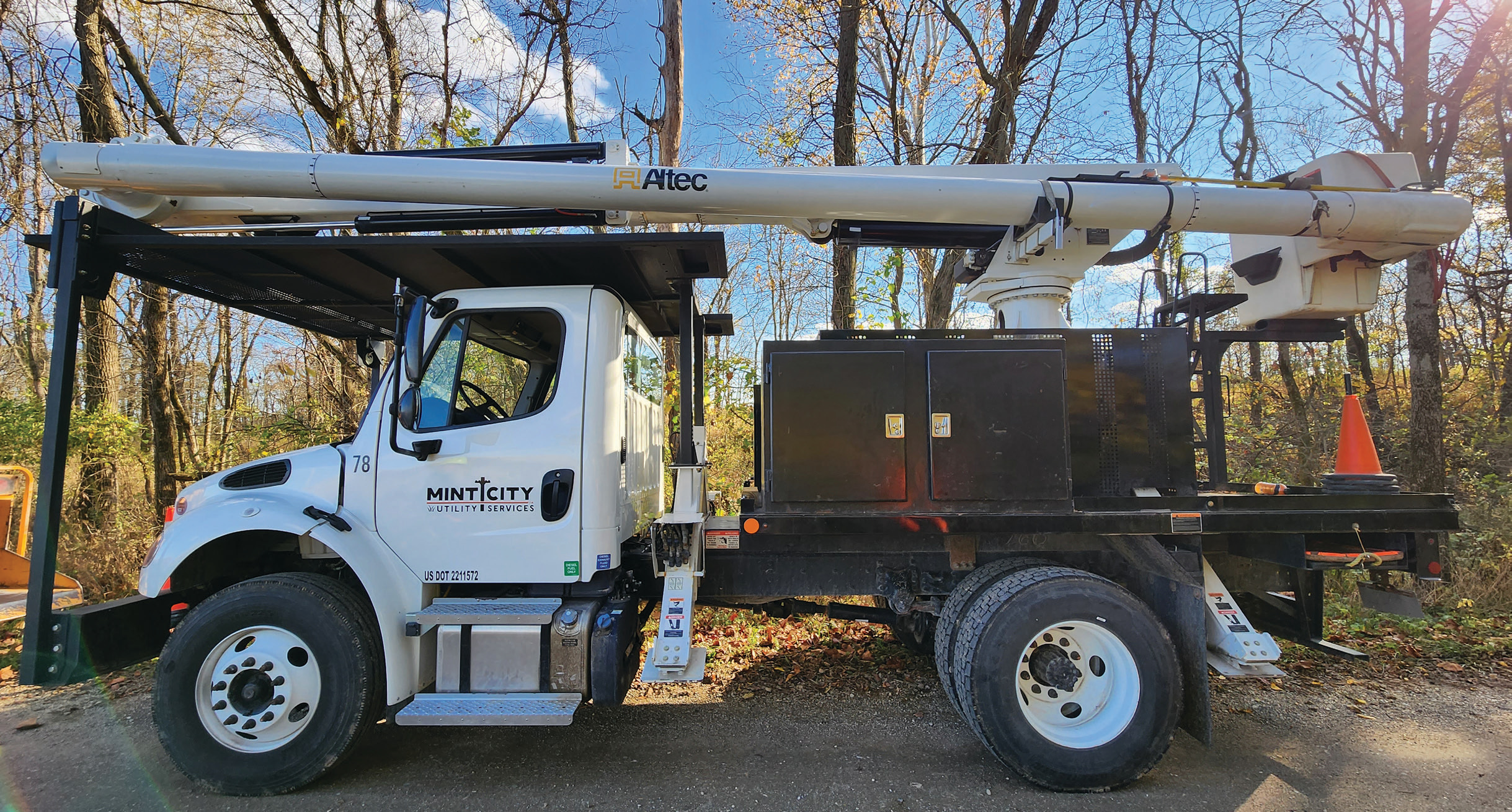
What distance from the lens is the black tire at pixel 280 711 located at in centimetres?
330

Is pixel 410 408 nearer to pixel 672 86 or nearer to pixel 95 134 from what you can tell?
pixel 672 86

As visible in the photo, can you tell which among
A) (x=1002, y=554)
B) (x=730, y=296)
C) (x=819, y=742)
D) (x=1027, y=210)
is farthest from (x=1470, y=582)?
(x=730, y=296)

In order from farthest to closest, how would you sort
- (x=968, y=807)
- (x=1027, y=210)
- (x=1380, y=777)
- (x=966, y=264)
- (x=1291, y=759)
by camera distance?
(x=966, y=264) < (x=1027, y=210) < (x=1291, y=759) < (x=1380, y=777) < (x=968, y=807)

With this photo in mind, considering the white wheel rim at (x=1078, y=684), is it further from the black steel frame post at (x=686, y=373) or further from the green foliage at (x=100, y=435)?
the green foliage at (x=100, y=435)

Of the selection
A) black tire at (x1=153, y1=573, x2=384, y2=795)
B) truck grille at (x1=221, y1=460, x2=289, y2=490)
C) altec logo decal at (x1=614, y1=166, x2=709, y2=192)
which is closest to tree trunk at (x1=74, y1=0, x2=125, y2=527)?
truck grille at (x1=221, y1=460, x2=289, y2=490)

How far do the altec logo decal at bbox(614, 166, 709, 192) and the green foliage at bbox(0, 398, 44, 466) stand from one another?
9423 mm

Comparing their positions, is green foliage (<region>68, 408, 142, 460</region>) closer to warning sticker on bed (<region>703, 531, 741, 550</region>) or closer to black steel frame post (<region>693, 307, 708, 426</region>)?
black steel frame post (<region>693, 307, 708, 426</region>)

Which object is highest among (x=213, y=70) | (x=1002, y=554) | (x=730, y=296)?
(x=213, y=70)

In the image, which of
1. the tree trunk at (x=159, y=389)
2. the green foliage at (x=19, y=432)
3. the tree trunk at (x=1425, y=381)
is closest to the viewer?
the tree trunk at (x=1425, y=381)

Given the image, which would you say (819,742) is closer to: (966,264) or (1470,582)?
(966,264)

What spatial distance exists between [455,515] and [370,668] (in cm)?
85

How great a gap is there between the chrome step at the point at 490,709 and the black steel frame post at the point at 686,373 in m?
1.38

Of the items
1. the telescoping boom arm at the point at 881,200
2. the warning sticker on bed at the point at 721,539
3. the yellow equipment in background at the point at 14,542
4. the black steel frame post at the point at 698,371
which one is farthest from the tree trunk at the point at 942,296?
the yellow equipment in background at the point at 14,542

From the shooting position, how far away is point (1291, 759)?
12.1 feet
